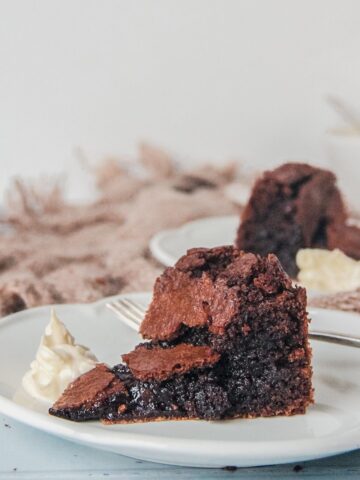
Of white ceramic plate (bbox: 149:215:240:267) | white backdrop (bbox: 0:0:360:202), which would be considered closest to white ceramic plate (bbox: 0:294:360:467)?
white ceramic plate (bbox: 149:215:240:267)

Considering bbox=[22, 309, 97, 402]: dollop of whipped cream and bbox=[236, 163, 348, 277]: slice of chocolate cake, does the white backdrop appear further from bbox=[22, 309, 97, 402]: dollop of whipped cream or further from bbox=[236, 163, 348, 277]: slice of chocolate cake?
bbox=[22, 309, 97, 402]: dollop of whipped cream

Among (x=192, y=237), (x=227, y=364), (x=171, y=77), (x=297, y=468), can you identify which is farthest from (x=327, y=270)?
(x=171, y=77)

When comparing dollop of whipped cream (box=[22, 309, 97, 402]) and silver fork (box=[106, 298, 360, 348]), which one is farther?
silver fork (box=[106, 298, 360, 348])

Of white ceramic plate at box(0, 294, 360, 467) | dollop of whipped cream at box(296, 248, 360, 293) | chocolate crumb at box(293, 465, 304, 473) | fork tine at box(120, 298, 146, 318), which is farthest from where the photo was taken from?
dollop of whipped cream at box(296, 248, 360, 293)

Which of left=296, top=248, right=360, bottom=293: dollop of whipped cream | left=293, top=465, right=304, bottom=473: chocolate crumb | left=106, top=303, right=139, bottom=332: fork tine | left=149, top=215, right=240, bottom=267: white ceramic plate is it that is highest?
left=106, top=303, right=139, bottom=332: fork tine

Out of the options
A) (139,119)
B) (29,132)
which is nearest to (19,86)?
(29,132)

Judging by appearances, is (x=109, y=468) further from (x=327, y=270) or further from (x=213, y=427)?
(x=327, y=270)
